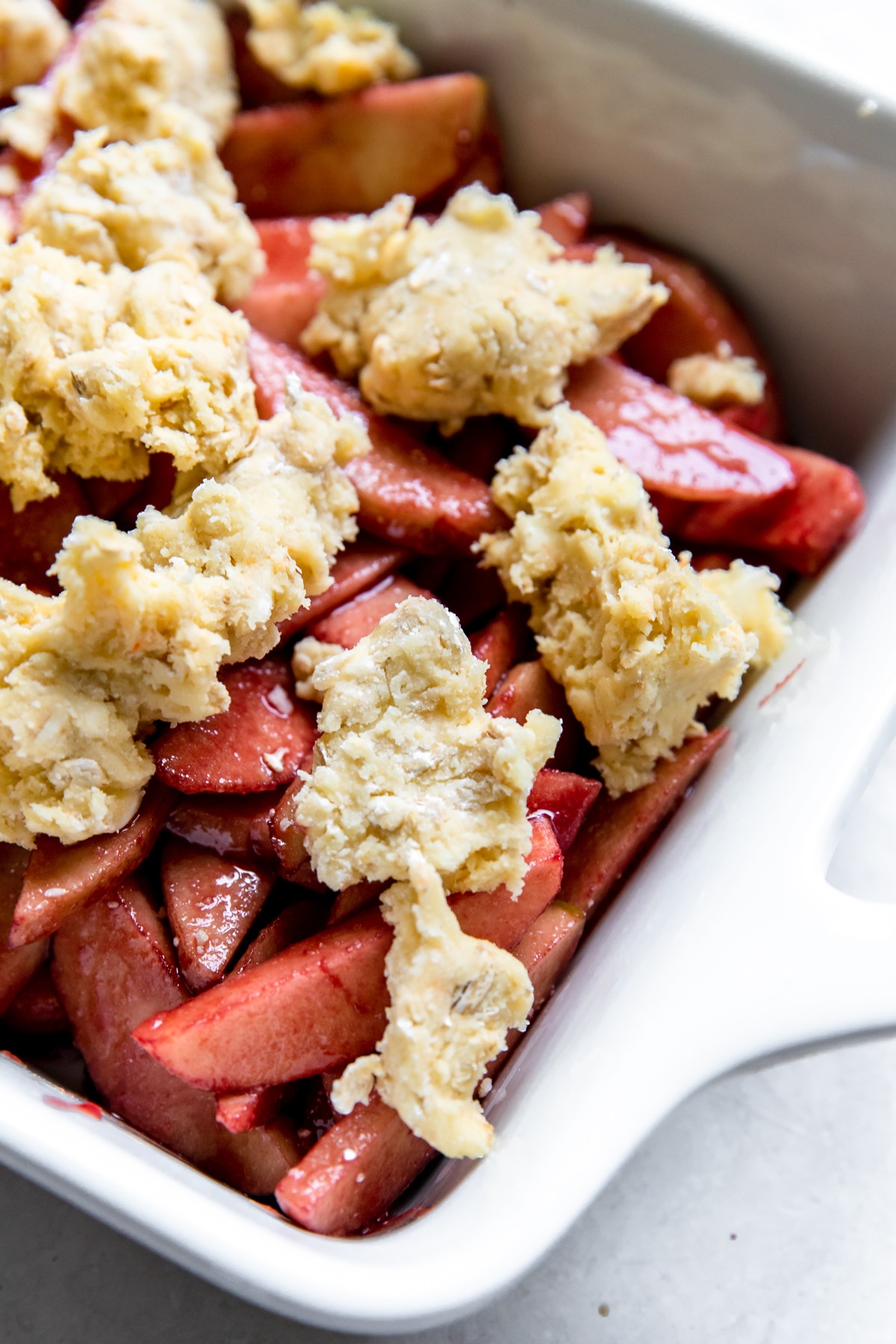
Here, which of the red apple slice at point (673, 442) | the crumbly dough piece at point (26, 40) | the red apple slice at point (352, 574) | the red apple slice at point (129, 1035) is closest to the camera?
the red apple slice at point (129, 1035)

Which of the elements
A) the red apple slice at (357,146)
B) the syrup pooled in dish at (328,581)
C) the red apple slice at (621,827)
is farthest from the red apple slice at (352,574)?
the red apple slice at (357,146)

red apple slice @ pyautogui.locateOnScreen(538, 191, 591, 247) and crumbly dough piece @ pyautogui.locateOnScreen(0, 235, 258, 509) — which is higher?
red apple slice @ pyautogui.locateOnScreen(538, 191, 591, 247)

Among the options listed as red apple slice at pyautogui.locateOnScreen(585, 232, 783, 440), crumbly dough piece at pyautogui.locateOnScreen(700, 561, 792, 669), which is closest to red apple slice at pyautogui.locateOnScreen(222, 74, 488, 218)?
red apple slice at pyautogui.locateOnScreen(585, 232, 783, 440)

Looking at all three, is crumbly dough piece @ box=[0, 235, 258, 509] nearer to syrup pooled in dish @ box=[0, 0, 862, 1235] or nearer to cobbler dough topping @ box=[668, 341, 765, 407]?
syrup pooled in dish @ box=[0, 0, 862, 1235]

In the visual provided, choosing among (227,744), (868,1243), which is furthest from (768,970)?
(868,1243)

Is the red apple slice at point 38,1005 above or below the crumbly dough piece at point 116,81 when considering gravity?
below

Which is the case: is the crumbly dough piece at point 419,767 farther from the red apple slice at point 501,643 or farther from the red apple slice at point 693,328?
the red apple slice at point 693,328
